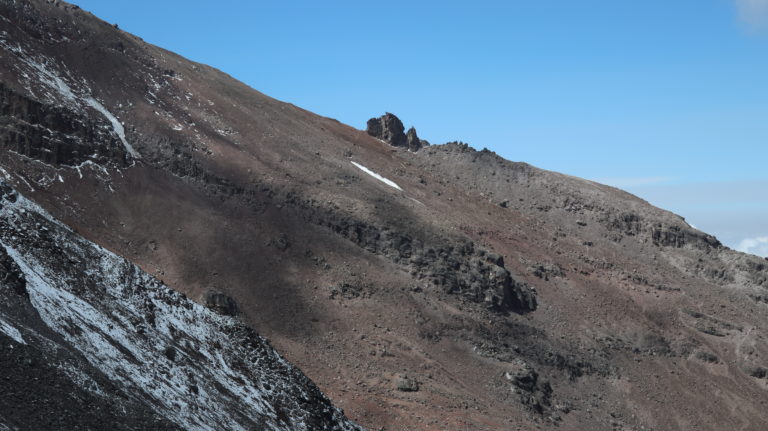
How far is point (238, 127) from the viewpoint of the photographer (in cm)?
7531

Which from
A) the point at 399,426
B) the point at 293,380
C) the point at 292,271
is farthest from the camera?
the point at 292,271

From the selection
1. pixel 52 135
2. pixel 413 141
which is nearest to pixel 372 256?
pixel 52 135

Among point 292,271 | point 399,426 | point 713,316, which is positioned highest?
point 713,316

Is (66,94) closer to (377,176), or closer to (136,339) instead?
(377,176)

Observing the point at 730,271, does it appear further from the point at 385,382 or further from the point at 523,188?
the point at 385,382

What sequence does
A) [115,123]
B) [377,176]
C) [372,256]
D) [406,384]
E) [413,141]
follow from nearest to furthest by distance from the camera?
[406,384] < [115,123] < [372,256] < [377,176] < [413,141]

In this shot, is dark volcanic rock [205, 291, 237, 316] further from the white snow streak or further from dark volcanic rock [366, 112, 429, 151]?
dark volcanic rock [366, 112, 429, 151]

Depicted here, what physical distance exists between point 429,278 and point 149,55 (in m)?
32.3

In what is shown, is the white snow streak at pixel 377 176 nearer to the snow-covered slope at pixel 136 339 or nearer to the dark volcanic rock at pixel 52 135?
the dark volcanic rock at pixel 52 135

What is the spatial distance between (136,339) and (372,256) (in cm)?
3480

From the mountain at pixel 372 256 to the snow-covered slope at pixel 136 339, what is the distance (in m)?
0.89

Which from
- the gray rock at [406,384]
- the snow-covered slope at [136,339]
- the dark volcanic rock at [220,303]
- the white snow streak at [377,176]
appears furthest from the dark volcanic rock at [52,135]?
the gray rock at [406,384]

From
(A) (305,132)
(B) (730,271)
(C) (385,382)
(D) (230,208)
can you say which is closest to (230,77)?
(A) (305,132)

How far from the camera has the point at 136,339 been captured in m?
32.9
